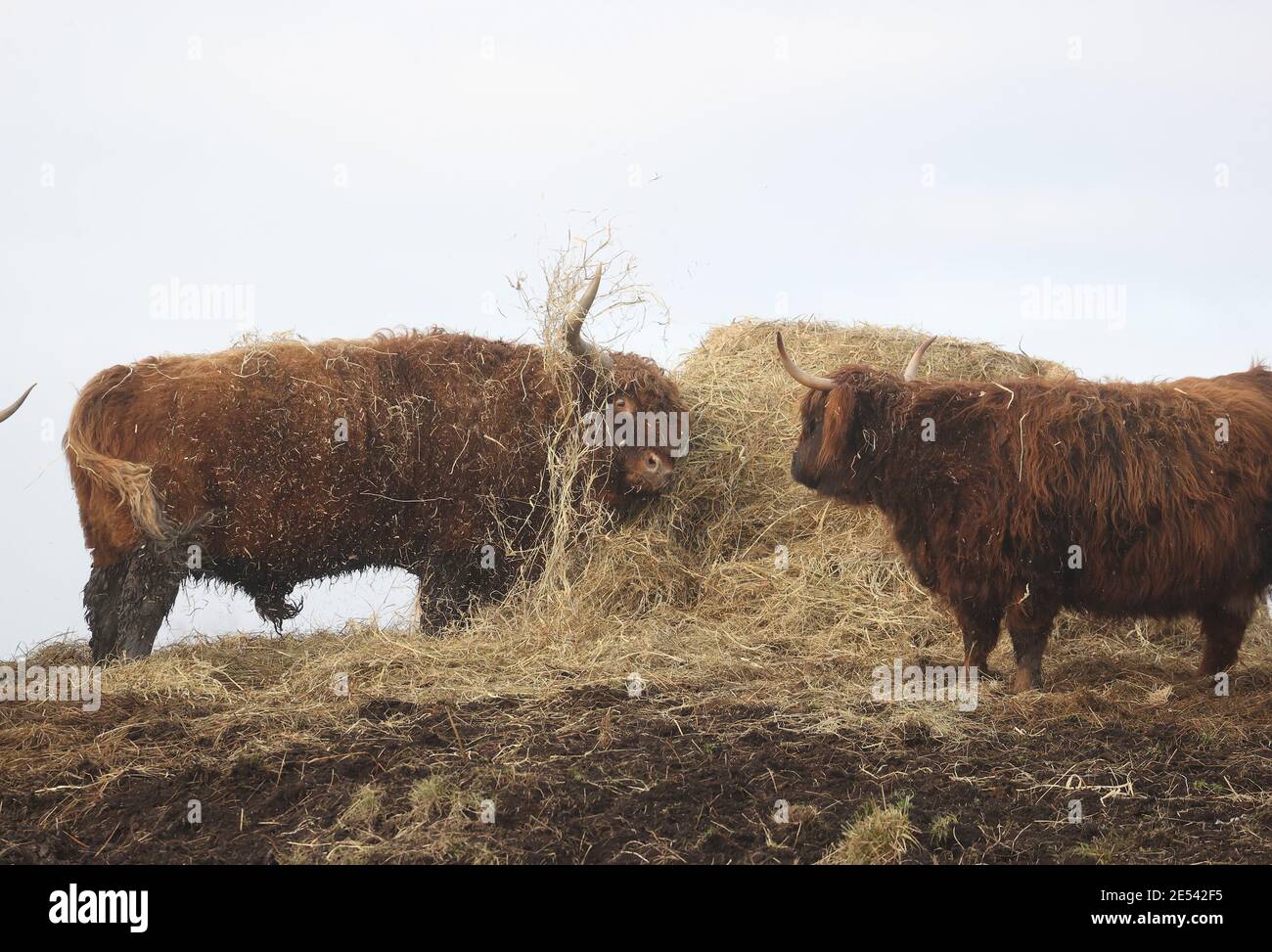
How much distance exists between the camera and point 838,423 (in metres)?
6.83

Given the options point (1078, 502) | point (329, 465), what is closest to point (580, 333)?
point (329, 465)

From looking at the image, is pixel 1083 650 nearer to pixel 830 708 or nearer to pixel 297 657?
pixel 830 708

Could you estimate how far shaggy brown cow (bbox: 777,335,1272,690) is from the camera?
6.33 meters

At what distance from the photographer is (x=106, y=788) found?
500 cm

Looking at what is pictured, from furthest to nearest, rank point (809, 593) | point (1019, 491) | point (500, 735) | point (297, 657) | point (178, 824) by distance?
1. point (809, 593)
2. point (297, 657)
3. point (1019, 491)
4. point (500, 735)
5. point (178, 824)

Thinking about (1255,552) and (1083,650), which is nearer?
(1255,552)

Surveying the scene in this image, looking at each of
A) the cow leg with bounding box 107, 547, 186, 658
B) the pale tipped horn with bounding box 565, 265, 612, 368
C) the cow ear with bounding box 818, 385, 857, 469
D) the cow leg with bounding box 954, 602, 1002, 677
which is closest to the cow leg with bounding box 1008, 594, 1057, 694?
the cow leg with bounding box 954, 602, 1002, 677

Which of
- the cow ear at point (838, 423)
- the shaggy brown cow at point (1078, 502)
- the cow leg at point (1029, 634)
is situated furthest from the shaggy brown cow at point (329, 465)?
the cow leg at point (1029, 634)

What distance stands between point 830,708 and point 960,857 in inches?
60.1

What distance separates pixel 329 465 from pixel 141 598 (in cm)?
125

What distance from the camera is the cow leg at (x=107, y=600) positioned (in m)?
7.21
